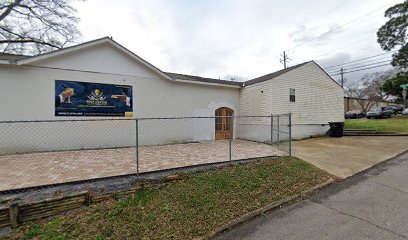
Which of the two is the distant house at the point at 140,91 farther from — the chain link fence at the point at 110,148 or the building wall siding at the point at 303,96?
the chain link fence at the point at 110,148

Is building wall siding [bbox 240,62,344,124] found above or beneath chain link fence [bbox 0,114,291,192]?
above

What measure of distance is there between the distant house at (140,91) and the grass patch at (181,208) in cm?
680

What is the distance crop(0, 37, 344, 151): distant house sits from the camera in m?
8.60

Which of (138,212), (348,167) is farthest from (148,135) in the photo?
(348,167)

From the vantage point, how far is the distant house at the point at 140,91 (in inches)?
339

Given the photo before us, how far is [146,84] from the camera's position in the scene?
36.7 feet

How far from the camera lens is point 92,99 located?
32.1 ft

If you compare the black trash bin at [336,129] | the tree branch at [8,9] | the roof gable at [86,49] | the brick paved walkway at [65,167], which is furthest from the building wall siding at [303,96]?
the tree branch at [8,9]

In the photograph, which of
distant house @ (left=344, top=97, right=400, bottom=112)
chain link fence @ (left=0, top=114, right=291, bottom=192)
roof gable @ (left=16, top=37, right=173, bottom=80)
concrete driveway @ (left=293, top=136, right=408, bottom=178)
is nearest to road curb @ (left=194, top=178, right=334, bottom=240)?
concrete driveway @ (left=293, top=136, right=408, bottom=178)

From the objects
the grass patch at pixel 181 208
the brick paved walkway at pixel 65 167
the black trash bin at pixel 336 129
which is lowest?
the grass patch at pixel 181 208

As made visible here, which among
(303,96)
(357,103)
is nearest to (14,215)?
(303,96)

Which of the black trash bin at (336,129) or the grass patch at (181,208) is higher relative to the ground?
the black trash bin at (336,129)

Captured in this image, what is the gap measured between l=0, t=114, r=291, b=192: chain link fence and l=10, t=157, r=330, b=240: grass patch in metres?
1.01

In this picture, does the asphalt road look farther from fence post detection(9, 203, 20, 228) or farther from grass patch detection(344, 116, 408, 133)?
grass patch detection(344, 116, 408, 133)
